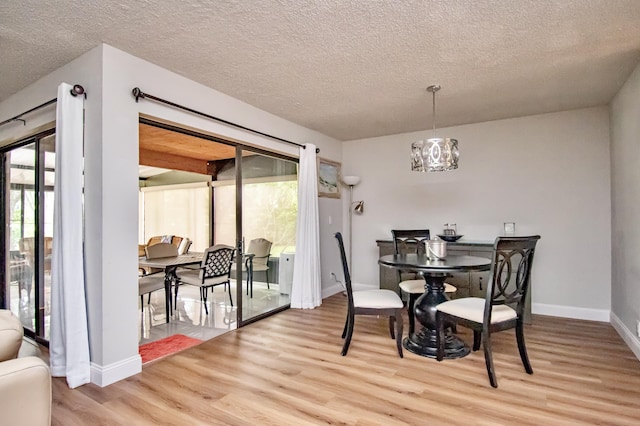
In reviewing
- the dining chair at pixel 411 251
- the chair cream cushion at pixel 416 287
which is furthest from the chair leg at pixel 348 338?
the chair cream cushion at pixel 416 287

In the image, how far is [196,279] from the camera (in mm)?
4230

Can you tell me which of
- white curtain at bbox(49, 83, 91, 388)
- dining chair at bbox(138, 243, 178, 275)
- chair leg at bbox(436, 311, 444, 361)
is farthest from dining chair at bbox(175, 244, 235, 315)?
chair leg at bbox(436, 311, 444, 361)

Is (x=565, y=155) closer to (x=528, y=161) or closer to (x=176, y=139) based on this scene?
(x=528, y=161)

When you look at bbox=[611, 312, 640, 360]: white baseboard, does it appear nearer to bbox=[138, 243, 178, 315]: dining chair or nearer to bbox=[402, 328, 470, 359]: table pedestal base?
bbox=[402, 328, 470, 359]: table pedestal base

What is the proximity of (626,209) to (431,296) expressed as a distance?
2011mm

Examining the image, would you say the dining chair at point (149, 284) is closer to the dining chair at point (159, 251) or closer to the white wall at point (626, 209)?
the dining chair at point (159, 251)

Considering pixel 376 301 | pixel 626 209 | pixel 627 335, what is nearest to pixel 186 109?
pixel 376 301

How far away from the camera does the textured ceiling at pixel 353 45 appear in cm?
208

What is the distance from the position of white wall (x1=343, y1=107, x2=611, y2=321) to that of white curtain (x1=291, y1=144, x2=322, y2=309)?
1397mm

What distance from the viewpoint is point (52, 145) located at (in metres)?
3.13

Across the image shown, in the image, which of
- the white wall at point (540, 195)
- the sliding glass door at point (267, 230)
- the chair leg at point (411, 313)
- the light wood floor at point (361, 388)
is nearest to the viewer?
the light wood floor at point (361, 388)

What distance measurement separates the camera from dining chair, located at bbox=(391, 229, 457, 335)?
3.50 meters

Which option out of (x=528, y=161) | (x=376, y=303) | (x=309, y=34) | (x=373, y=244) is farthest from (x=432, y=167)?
(x=373, y=244)

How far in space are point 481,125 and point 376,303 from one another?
9.92 feet
